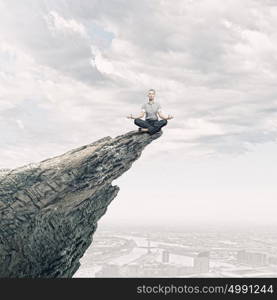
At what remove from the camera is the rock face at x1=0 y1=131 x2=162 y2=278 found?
85.1 ft

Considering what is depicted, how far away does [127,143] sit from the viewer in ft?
89.7

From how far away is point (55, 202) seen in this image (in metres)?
27.4

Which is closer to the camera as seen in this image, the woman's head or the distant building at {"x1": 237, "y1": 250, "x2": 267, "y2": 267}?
the woman's head

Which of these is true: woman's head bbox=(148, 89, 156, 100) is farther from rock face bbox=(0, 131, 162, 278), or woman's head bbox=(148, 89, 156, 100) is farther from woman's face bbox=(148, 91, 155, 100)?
rock face bbox=(0, 131, 162, 278)

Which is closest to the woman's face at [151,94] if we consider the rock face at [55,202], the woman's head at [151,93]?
the woman's head at [151,93]

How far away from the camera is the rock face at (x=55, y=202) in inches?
1021

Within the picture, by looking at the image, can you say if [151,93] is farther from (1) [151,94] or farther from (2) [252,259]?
(2) [252,259]

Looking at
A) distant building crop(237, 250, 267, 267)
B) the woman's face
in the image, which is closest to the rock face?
the woman's face

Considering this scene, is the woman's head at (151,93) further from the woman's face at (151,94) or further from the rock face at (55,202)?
the rock face at (55,202)

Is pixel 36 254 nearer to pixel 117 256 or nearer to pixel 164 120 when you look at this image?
pixel 164 120

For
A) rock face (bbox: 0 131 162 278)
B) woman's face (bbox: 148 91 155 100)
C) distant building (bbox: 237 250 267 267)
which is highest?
woman's face (bbox: 148 91 155 100)

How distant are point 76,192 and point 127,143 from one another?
5.00 m
